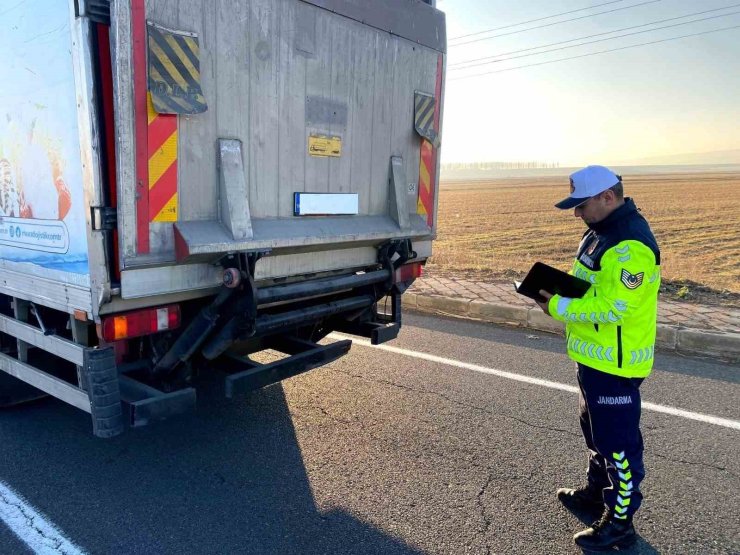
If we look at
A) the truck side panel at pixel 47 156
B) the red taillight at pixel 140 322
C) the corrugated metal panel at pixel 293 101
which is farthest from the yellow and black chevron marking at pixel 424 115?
the truck side panel at pixel 47 156

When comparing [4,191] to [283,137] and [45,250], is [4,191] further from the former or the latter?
[283,137]

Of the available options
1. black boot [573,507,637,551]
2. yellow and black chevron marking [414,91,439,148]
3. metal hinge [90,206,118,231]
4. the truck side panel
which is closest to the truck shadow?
black boot [573,507,637,551]

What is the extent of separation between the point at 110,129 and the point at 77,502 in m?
2.05

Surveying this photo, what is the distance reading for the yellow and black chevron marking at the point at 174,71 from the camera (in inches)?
108

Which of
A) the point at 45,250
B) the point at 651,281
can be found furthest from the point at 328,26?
the point at 651,281

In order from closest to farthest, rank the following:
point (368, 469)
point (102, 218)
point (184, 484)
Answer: point (102, 218) → point (184, 484) → point (368, 469)

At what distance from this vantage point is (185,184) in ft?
9.66

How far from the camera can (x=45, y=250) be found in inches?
123

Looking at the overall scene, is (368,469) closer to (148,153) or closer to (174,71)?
(148,153)

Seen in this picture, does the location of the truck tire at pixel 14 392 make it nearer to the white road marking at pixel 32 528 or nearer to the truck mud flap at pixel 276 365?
the white road marking at pixel 32 528

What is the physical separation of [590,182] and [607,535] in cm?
172

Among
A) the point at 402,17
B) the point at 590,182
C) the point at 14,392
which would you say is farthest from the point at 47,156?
the point at 590,182

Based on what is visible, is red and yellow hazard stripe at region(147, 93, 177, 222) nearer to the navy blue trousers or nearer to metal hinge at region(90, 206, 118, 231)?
metal hinge at region(90, 206, 118, 231)

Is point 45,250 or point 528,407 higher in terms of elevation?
point 45,250
